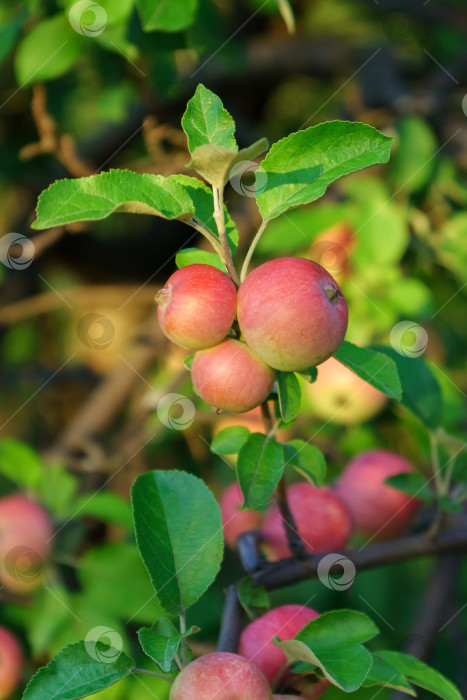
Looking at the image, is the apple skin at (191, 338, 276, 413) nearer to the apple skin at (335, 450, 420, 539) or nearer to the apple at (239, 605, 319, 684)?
the apple at (239, 605, 319, 684)

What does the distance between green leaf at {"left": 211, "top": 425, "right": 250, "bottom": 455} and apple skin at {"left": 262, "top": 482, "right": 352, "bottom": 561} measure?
0.25 m

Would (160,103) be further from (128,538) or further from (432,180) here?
(128,538)

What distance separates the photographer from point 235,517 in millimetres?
1102

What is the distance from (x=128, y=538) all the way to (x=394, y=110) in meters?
1.03

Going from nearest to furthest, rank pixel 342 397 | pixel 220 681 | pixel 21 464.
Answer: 1. pixel 220 681
2. pixel 21 464
3. pixel 342 397

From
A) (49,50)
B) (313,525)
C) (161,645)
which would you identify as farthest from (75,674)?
(49,50)

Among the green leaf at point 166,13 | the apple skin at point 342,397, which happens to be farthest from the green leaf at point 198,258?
the apple skin at point 342,397

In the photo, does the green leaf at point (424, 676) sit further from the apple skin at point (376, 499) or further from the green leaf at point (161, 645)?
the apple skin at point (376, 499)

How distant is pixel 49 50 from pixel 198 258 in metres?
0.70

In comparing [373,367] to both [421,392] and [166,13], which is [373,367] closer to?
[421,392]

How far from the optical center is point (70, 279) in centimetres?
256

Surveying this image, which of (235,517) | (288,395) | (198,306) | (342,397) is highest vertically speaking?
(198,306)

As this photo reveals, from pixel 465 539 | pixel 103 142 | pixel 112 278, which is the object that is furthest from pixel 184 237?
pixel 465 539

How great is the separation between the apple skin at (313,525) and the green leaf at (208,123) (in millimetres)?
493
